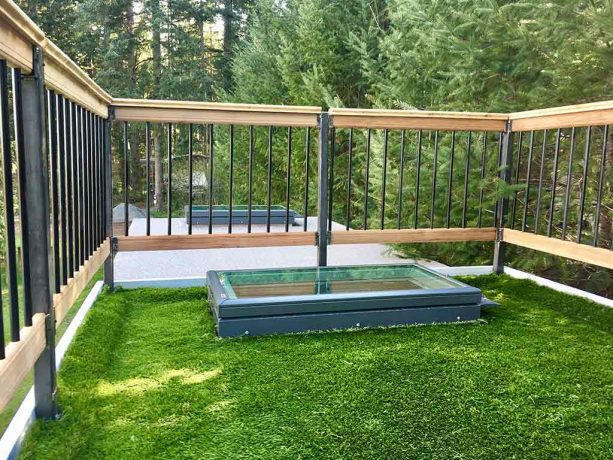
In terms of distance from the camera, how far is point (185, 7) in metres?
15.1

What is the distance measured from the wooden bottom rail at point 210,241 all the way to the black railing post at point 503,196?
141 centimetres

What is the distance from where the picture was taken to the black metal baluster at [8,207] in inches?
46.4

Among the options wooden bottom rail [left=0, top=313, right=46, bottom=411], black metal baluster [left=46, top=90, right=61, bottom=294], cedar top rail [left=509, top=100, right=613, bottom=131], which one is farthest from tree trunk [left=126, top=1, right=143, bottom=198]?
wooden bottom rail [left=0, top=313, right=46, bottom=411]

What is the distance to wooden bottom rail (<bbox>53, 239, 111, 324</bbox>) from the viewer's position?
5.85 ft

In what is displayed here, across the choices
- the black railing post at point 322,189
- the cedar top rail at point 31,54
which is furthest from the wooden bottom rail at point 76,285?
the black railing post at point 322,189

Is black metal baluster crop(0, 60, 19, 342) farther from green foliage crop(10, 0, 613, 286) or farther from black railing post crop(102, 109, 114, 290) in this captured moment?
green foliage crop(10, 0, 613, 286)

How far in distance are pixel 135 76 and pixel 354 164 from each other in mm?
9565

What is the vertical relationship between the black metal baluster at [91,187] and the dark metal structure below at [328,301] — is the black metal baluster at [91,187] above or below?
above

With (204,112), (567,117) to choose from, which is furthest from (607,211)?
(204,112)

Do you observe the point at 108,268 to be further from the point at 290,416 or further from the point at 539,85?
the point at 539,85

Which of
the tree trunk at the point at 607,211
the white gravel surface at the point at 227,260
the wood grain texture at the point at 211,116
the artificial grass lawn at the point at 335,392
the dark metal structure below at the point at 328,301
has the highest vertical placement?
the wood grain texture at the point at 211,116

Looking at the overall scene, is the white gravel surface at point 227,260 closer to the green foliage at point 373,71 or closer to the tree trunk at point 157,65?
the green foliage at point 373,71

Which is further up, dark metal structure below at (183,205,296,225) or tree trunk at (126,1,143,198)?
tree trunk at (126,1,143,198)

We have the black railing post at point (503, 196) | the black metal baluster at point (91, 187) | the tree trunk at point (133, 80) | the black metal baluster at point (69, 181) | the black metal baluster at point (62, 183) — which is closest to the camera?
the black metal baluster at point (62, 183)
